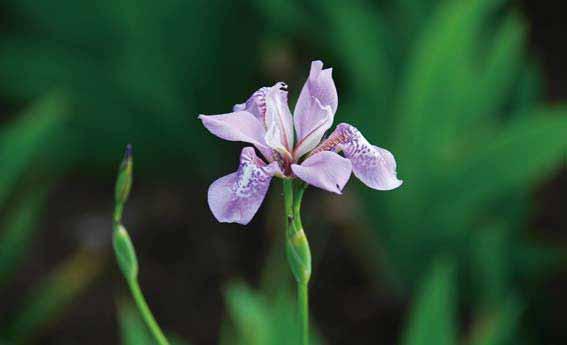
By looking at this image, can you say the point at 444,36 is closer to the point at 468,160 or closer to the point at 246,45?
the point at 468,160

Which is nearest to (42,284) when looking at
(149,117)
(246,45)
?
(149,117)

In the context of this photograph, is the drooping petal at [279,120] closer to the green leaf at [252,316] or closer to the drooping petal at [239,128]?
the drooping petal at [239,128]

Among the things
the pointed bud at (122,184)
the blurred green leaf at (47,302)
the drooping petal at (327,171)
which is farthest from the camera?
the blurred green leaf at (47,302)

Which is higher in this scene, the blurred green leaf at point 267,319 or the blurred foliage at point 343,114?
the blurred foliage at point 343,114

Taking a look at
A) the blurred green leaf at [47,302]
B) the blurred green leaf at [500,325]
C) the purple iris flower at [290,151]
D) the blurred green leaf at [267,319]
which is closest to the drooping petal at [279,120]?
the purple iris flower at [290,151]

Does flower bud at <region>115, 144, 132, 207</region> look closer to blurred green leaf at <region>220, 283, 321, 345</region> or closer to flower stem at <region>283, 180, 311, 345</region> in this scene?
→ flower stem at <region>283, 180, 311, 345</region>

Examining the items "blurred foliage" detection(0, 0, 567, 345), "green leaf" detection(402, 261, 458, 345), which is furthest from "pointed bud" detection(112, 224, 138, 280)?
"green leaf" detection(402, 261, 458, 345)
